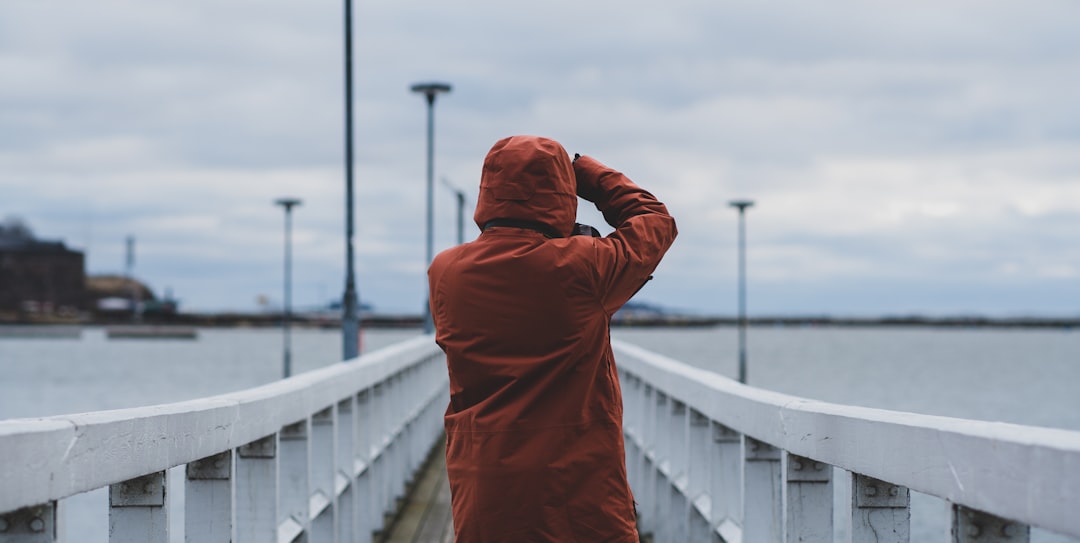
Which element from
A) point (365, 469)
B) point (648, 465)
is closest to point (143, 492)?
point (365, 469)

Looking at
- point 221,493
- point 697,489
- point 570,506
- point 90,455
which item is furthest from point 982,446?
point 697,489

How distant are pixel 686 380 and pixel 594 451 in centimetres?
295

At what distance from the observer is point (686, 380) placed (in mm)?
5984

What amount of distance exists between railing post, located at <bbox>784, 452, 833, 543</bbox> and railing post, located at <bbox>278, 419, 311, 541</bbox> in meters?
2.25

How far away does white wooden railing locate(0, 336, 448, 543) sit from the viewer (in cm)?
255

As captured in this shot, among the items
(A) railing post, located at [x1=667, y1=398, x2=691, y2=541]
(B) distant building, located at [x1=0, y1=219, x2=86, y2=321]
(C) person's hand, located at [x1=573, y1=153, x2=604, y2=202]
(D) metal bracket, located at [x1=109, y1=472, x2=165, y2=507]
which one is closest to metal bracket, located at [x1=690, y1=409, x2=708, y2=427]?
(A) railing post, located at [x1=667, y1=398, x2=691, y2=541]

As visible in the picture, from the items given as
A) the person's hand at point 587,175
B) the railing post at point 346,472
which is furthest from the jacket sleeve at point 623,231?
the railing post at point 346,472

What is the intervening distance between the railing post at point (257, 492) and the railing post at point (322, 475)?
3.78 feet

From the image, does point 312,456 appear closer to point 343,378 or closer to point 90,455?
point 343,378

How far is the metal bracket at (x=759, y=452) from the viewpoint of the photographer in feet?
14.5

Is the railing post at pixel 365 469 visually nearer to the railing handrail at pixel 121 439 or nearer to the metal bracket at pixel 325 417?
the metal bracket at pixel 325 417

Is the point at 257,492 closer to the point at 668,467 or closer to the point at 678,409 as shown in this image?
the point at 678,409

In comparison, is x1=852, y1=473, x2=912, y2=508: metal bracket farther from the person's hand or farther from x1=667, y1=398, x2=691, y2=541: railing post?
x1=667, y1=398, x2=691, y2=541: railing post

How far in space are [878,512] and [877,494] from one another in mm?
44
